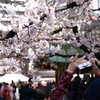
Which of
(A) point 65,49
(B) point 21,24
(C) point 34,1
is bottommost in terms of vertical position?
(A) point 65,49

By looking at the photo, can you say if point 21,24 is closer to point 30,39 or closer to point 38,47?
point 30,39

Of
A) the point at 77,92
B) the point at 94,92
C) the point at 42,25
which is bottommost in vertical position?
the point at 77,92

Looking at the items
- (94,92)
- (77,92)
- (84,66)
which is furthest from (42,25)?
(94,92)

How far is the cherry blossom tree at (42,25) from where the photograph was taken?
20.6ft

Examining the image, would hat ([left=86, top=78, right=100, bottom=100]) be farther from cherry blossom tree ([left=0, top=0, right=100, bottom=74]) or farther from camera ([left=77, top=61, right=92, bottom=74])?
cherry blossom tree ([left=0, top=0, right=100, bottom=74])

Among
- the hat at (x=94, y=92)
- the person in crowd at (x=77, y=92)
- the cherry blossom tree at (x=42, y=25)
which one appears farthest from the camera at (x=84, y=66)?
the cherry blossom tree at (x=42, y=25)

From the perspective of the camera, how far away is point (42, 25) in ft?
28.7

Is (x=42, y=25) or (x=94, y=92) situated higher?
(x=42, y=25)

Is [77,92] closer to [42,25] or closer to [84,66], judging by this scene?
[84,66]

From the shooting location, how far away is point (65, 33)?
9.18m

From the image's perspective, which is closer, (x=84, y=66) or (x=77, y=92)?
(x=84, y=66)

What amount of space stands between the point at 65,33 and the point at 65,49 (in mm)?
3963

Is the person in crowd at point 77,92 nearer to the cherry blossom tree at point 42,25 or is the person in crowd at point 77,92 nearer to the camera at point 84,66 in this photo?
the camera at point 84,66

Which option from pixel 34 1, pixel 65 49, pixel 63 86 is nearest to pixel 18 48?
pixel 34 1
